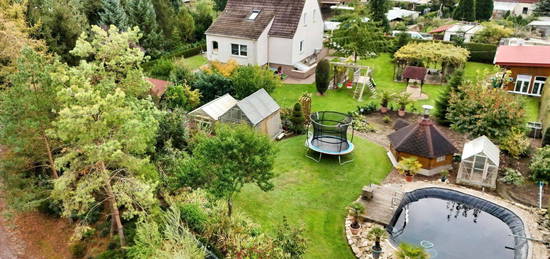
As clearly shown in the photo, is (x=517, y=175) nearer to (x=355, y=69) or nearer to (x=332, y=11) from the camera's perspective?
(x=355, y=69)

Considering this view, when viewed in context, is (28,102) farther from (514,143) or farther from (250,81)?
(514,143)

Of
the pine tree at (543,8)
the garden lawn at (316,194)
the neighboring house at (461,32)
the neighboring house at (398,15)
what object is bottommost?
the garden lawn at (316,194)

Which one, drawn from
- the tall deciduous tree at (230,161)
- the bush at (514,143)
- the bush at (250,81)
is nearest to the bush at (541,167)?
the bush at (514,143)

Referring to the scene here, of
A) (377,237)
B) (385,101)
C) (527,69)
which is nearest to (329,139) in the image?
(385,101)

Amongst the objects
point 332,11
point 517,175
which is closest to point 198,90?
point 517,175

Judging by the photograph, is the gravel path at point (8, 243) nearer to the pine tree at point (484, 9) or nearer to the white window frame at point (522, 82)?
the white window frame at point (522, 82)

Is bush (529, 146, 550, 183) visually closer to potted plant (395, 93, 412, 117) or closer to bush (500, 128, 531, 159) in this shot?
bush (500, 128, 531, 159)

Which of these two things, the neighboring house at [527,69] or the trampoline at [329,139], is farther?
the neighboring house at [527,69]

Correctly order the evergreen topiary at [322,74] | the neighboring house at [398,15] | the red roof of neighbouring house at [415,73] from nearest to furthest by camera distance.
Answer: the evergreen topiary at [322,74]
the red roof of neighbouring house at [415,73]
the neighboring house at [398,15]
